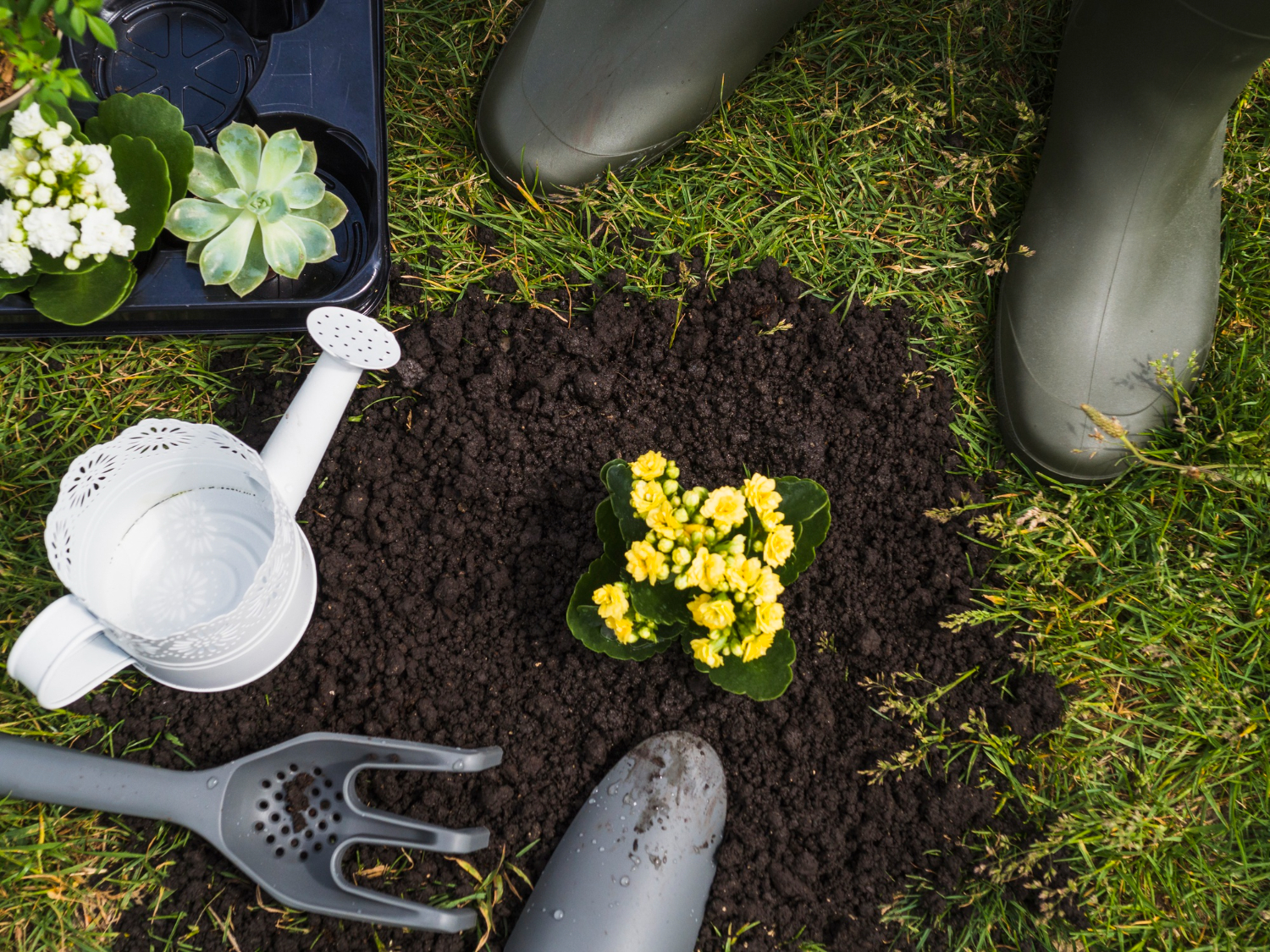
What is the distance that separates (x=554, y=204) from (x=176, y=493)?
820 mm

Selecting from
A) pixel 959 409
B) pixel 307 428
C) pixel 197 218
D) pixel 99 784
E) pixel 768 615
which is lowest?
pixel 99 784

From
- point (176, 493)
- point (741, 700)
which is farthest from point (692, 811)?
point (176, 493)

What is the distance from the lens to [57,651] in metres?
1.11

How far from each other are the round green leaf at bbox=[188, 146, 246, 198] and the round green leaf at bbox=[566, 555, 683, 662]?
33.6 inches

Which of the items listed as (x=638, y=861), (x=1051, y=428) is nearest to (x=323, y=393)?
(x=638, y=861)

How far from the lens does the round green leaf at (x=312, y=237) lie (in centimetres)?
139

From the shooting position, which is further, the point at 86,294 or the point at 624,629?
the point at 86,294

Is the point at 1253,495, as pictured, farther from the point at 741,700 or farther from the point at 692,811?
the point at 692,811

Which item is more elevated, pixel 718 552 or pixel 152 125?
pixel 152 125

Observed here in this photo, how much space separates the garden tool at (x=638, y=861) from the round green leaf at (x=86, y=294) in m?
1.07

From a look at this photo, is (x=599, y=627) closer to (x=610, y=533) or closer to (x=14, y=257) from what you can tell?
(x=610, y=533)

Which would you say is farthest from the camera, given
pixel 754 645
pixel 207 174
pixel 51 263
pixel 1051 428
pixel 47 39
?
pixel 1051 428

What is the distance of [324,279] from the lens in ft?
4.86

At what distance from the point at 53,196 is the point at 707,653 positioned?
114 centimetres
